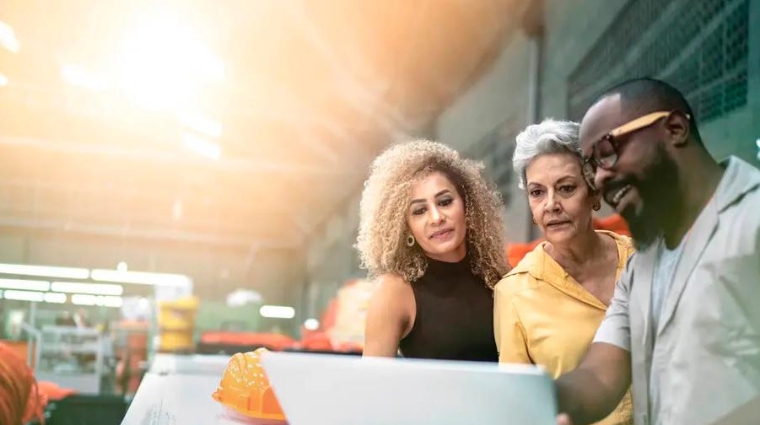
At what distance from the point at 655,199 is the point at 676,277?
147 millimetres

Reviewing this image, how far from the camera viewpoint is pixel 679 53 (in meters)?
1.69

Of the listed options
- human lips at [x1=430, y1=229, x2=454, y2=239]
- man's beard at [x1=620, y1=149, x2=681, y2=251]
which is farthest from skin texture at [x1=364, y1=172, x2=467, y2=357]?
man's beard at [x1=620, y1=149, x2=681, y2=251]

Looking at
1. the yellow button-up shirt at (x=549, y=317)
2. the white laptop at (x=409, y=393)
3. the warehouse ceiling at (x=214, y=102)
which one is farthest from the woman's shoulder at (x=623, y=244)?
the warehouse ceiling at (x=214, y=102)

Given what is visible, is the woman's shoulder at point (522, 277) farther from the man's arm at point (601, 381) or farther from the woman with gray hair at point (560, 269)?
the man's arm at point (601, 381)

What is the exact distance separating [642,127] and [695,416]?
0.54m

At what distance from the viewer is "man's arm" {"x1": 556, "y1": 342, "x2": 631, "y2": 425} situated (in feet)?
4.35

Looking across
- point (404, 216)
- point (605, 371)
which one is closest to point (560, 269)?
point (605, 371)

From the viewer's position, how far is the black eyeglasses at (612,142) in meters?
1.32

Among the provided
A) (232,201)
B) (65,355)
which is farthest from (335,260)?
(65,355)

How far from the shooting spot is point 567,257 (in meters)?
1.49

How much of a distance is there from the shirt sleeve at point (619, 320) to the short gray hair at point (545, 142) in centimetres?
26

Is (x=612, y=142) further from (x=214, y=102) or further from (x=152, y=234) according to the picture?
(x=152, y=234)

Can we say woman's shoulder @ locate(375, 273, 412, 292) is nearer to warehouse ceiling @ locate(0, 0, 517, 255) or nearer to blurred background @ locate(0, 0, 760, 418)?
blurred background @ locate(0, 0, 760, 418)

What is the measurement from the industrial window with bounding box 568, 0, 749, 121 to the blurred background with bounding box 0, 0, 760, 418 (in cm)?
11
